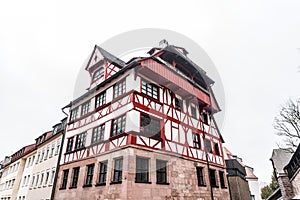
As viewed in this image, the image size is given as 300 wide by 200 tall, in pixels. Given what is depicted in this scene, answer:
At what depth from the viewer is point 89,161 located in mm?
11953

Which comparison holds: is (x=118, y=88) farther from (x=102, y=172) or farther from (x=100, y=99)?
(x=102, y=172)

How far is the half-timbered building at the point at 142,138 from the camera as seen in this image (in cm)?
999

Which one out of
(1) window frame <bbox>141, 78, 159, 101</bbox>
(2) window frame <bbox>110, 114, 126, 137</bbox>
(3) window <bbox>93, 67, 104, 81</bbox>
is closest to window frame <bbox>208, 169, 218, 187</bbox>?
(1) window frame <bbox>141, 78, 159, 101</bbox>

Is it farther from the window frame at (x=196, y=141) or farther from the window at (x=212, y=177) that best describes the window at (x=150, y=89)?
the window at (x=212, y=177)

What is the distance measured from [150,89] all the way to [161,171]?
15.8 feet

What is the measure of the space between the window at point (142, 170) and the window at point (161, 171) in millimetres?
733

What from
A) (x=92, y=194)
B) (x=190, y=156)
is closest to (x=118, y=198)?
(x=92, y=194)

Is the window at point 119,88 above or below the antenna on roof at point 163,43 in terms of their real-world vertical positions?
below

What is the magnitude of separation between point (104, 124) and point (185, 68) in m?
7.94

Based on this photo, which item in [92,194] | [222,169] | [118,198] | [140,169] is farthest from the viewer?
[222,169]

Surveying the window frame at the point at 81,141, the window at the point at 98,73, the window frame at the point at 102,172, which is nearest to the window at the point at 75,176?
the window frame at the point at 81,141

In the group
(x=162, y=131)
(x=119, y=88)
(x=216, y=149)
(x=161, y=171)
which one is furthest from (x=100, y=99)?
(x=216, y=149)

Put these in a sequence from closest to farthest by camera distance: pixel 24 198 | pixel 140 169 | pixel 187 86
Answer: pixel 140 169, pixel 187 86, pixel 24 198

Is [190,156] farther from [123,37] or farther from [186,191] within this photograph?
[123,37]
